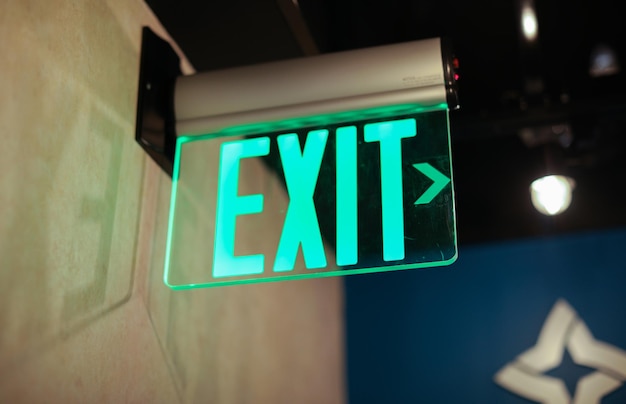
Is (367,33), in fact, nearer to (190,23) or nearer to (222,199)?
(190,23)

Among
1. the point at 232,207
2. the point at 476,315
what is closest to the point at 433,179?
the point at 232,207

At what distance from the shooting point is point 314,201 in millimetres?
1817

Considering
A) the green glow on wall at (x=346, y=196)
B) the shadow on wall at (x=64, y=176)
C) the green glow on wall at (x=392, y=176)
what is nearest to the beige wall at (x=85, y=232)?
the shadow on wall at (x=64, y=176)

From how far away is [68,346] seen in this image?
161cm

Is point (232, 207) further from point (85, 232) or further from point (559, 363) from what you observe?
point (559, 363)

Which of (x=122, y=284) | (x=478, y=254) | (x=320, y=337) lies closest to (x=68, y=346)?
(x=122, y=284)

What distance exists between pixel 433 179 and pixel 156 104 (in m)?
0.88

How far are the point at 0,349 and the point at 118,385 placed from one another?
462 millimetres

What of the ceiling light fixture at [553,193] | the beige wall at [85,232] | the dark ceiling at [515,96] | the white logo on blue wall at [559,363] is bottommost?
the white logo on blue wall at [559,363]

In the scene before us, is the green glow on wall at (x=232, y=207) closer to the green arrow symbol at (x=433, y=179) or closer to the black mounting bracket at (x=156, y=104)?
the black mounting bracket at (x=156, y=104)

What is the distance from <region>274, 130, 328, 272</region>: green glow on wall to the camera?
5.70 ft

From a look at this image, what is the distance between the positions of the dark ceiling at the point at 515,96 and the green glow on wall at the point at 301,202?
0.68 m

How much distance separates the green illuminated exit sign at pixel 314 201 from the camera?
1.71 metres

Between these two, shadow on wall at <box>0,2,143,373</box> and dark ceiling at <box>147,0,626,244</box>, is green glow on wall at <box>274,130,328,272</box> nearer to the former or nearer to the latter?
shadow on wall at <box>0,2,143,373</box>
